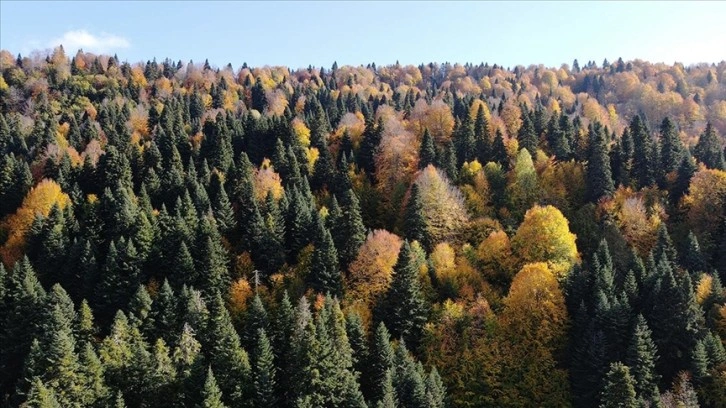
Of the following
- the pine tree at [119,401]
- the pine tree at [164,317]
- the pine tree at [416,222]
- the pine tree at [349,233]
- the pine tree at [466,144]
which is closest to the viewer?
the pine tree at [119,401]

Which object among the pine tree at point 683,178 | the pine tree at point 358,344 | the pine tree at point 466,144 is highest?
the pine tree at point 466,144

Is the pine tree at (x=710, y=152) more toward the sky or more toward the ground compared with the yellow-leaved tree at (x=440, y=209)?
more toward the sky

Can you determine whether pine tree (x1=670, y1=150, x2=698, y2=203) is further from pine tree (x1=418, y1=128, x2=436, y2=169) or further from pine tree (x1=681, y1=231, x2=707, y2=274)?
pine tree (x1=418, y1=128, x2=436, y2=169)

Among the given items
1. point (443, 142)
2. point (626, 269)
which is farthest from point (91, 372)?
point (443, 142)

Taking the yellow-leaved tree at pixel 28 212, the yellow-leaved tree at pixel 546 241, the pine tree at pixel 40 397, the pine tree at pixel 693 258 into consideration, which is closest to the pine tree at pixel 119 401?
the pine tree at pixel 40 397

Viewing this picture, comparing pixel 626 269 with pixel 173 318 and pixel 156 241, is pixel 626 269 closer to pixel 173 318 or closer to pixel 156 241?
pixel 173 318

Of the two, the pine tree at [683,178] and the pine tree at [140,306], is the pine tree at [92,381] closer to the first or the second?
the pine tree at [140,306]

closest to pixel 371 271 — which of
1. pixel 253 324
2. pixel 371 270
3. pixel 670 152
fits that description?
pixel 371 270
